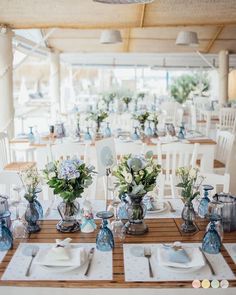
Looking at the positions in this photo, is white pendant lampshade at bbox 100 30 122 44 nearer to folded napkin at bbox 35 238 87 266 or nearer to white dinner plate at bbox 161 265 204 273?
folded napkin at bbox 35 238 87 266

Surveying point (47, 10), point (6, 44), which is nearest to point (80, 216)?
point (47, 10)

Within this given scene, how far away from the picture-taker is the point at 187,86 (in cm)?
1286

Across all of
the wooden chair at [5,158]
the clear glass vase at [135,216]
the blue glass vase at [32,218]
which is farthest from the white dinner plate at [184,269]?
the wooden chair at [5,158]

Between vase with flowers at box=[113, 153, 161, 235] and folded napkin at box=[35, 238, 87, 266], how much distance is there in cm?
39

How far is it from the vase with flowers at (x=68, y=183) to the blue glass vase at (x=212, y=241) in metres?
0.67

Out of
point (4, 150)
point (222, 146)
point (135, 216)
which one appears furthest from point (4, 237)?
point (222, 146)

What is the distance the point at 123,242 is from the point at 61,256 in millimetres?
379

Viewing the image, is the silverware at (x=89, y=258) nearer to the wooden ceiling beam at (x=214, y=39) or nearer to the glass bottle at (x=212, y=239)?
the glass bottle at (x=212, y=239)

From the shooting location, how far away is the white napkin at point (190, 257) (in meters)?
1.89

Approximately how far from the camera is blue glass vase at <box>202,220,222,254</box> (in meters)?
2.06

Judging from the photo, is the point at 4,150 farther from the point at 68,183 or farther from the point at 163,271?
the point at 163,271

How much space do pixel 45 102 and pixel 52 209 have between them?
1234cm

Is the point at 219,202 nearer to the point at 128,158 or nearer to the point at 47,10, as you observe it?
the point at 128,158

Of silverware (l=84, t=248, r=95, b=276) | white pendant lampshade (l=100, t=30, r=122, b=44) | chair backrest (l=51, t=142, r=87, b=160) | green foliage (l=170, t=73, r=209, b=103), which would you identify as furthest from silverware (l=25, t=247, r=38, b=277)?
green foliage (l=170, t=73, r=209, b=103)
